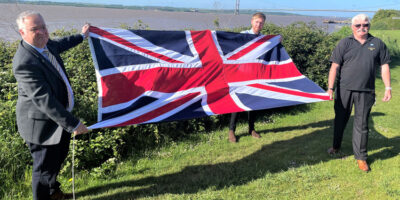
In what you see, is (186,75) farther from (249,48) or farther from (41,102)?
(41,102)

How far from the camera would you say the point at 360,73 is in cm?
396

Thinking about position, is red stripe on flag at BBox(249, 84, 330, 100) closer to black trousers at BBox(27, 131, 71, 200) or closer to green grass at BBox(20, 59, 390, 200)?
green grass at BBox(20, 59, 390, 200)

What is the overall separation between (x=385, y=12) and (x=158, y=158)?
60016 mm

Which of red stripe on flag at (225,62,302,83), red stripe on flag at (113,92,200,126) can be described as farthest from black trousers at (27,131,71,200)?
red stripe on flag at (225,62,302,83)

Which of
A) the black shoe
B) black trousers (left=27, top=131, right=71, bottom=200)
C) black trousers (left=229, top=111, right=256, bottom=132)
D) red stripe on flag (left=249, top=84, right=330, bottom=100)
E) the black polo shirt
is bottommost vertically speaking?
the black shoe

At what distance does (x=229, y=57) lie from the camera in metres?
4.73

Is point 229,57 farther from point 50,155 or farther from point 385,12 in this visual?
point 385,12

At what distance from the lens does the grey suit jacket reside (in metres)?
2.44

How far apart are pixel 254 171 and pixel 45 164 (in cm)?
266

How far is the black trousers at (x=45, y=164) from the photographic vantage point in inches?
111

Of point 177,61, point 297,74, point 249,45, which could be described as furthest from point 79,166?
point 297,74

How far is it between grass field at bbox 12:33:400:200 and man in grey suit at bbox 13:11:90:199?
0.75 metres

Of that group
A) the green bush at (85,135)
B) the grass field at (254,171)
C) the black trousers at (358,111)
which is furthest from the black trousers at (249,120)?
the black trousers at (358,111)

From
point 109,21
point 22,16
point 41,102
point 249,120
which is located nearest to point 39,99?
point 41,102
